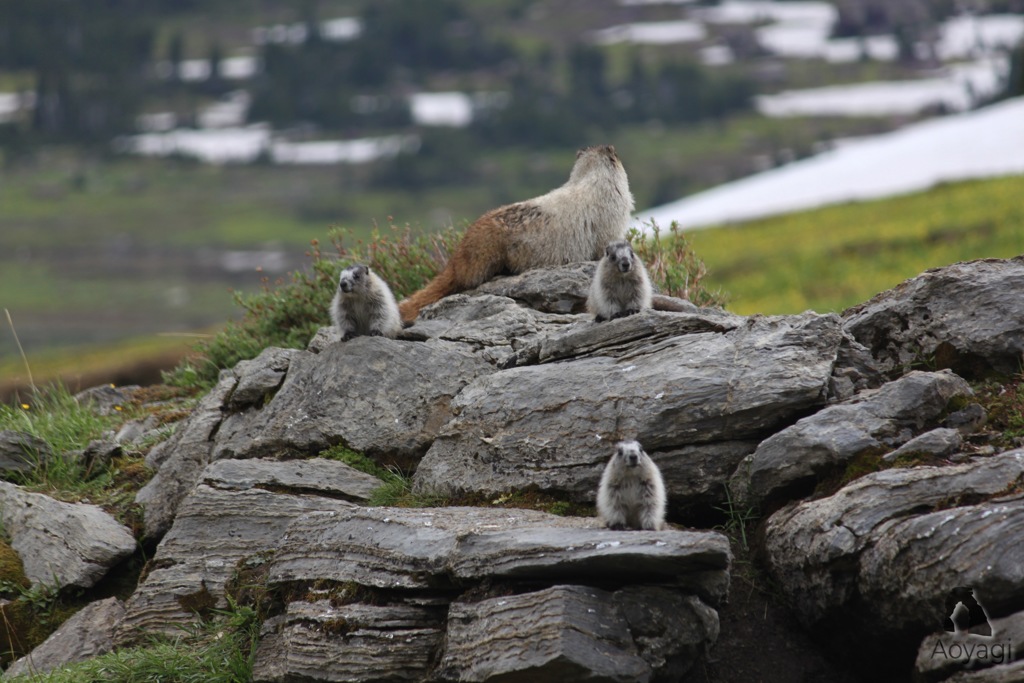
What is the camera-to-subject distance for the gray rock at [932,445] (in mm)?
9641

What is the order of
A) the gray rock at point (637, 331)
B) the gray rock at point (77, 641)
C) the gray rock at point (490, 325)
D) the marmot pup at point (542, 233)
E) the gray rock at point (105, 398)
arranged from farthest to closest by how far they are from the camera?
1. the gray rock at point (105, 398)
2. the marmot pup at point (542, 233)
3. the gray rock at point (490, 325)
4. the gray rock at point (637, 331)
5. the gray rock at point (77, 641)

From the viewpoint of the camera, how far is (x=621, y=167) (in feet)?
50.2

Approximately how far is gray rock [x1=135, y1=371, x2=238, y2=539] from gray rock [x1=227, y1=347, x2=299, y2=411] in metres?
0.23

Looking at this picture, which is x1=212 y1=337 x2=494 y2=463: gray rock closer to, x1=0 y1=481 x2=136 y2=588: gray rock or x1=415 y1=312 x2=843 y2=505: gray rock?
x1=415 y1=312 x2=843 y2=505: gray rock

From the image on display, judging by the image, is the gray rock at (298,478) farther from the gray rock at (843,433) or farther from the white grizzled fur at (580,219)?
the white grizzled fur at (580,219)

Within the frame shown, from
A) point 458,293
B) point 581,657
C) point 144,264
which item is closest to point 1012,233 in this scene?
point 458,293

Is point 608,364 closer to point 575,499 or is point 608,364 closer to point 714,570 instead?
point 575,499

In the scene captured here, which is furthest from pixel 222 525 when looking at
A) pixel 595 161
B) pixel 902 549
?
pixel 595 161

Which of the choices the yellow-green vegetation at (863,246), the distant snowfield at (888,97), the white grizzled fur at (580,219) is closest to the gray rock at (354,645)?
the white grizzled fur at (580,219)

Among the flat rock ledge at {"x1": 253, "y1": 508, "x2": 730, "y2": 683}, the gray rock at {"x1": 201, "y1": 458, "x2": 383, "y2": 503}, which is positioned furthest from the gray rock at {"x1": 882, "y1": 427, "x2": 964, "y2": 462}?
the gray rock at {"x1": 201, "y1": 458, "x2": 383, "y2": 503}

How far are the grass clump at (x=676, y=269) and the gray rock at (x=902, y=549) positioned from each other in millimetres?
6082

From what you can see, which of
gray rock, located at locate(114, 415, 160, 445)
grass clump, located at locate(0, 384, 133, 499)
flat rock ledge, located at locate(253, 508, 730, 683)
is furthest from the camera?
gray rock, located at locate(114, 415, 160, 445)

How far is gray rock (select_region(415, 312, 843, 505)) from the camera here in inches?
416

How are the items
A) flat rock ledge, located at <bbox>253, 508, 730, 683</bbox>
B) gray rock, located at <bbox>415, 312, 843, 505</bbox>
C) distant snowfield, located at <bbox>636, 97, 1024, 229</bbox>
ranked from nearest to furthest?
flat rock ledge, located at <bbox>253, 508, 730, 683</bbox>
gray rock, located at <bbox>415, 312, 843, 505</bbox>
distant snowfield, located at <bbox>636, 97, 1024, 229</bbox>
